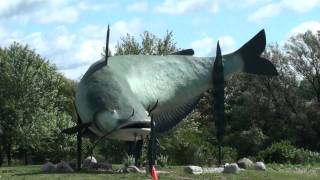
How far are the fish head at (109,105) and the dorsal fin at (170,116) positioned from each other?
261 cm

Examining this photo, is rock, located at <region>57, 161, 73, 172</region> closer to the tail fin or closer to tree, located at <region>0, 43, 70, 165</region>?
the tail fin

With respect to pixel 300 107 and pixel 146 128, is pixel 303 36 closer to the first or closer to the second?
pixel 300 107

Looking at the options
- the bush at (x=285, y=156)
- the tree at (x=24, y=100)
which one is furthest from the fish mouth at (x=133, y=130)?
the tree at (x=24, y=100)

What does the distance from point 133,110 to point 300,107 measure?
30261mm

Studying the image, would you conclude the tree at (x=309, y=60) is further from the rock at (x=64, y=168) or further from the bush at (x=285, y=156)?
the rock at (x=64, y=168)

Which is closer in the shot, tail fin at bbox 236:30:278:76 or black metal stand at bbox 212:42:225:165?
black metal stand at bbox 212:42:225:165

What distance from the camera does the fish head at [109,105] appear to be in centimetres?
1867

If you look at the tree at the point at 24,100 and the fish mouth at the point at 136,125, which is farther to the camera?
the tree at the point at 24,100

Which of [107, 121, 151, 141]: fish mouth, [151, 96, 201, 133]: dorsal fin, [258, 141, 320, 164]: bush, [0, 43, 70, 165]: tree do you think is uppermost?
[0, 43, 70, 165]: tree

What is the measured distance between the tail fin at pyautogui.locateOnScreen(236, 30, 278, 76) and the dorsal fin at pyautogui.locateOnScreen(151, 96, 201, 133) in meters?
2.54

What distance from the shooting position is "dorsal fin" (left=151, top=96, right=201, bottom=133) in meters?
22.3

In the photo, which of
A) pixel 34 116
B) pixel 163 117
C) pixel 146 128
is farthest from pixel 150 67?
pixel 34 116

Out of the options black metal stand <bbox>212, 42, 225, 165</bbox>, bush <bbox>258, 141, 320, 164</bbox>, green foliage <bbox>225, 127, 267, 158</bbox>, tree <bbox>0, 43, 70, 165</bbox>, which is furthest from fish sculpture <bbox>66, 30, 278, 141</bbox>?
green foliage <bbox>225, 127, 267, 158</bbox>

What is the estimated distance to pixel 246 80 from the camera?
52.1m
